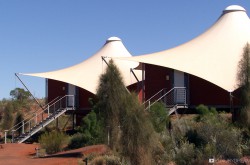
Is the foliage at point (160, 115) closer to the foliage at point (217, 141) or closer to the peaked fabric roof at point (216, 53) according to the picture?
the foliage at point (217, 141)

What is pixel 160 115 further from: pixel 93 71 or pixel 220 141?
pixel 93 71

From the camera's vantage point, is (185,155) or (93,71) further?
(93,71)

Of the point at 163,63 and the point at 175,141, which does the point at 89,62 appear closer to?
the point at 163,63

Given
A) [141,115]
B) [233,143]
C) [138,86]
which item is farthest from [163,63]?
[141,115]

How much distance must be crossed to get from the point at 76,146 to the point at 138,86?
28.3ft

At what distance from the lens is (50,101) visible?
121 ft

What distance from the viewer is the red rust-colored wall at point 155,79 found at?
2797 cm

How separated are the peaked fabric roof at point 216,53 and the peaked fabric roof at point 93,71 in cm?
593

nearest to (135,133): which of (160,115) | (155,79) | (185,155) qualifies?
(185,155)

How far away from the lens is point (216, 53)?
27.3 meters

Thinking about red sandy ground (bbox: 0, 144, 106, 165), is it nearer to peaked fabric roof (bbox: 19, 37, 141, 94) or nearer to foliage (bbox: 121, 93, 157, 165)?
foliage (bbox: 121, 93, 157, 165)

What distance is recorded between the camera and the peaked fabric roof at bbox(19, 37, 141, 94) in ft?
113

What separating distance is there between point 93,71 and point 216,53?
11.3m

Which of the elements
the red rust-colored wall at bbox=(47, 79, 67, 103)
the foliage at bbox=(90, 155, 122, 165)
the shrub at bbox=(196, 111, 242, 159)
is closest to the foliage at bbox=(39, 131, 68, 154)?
the foliage at bbox=(90, 155, 122, 165)
